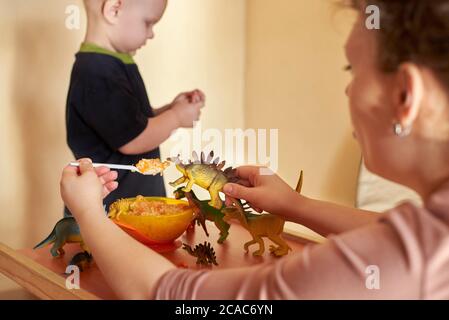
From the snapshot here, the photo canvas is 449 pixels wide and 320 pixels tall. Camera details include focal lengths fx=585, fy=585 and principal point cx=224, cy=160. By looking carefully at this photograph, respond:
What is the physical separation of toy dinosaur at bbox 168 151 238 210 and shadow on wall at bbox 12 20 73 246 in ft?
2.40

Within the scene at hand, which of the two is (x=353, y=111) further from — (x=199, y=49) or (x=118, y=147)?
(x=199, y=49)

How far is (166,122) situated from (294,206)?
49 cm

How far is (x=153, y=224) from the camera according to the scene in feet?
2.33

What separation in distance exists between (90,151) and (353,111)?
725mm

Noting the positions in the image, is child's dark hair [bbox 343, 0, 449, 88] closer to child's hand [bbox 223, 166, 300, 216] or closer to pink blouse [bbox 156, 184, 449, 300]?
pink blouse [bbox 156, 184, 449, 300]

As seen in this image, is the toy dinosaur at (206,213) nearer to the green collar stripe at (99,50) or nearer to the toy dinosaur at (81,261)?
the toy dinosaur at (81,261)

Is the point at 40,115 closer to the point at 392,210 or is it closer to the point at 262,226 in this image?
the point at 262,226

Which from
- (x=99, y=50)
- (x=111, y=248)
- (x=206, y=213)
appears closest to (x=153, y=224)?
(x=206, y=213)

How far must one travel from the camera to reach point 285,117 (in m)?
1.64

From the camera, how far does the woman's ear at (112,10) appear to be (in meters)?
1.11

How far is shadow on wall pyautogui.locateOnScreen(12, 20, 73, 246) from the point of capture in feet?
4.37

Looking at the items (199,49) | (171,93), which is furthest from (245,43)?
(171,93)

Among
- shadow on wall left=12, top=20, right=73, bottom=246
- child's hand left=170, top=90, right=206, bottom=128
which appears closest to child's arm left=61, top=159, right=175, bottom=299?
child's hand left=170, top=90, right=206, bottom=128

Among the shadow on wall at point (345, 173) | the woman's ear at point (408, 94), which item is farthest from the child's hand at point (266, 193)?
the shadow on wall at point (345, 173)
